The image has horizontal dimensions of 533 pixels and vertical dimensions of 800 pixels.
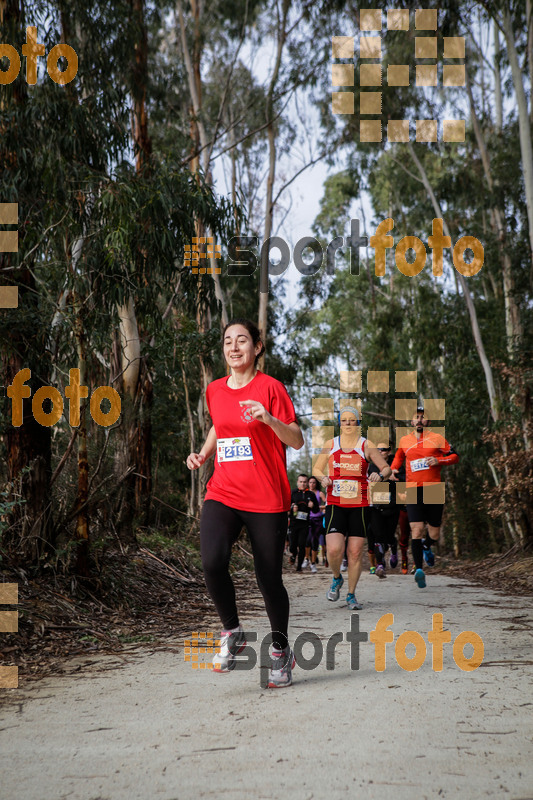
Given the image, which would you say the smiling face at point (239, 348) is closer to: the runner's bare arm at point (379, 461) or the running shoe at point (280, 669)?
the running shoe at point (280, 669)

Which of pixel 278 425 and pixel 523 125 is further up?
pixel 523 125

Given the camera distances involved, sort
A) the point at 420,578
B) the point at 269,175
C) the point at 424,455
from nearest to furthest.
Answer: the point at 420,578 → the point at 424,455 → the point at 269,175

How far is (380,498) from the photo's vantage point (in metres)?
11.6

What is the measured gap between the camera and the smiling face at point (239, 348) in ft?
14.6

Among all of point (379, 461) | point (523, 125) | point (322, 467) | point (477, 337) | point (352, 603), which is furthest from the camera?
point (477, 337)

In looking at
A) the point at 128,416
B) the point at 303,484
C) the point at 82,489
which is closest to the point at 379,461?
the point at 82,489

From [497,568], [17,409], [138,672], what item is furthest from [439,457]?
[138,672]

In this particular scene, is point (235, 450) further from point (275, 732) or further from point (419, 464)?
point (419, 464)

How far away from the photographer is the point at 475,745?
10.0ft

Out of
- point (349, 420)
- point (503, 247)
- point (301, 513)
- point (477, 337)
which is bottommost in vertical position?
point (301, 513)

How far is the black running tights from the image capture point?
4.19 m

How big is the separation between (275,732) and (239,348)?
78.7 inches

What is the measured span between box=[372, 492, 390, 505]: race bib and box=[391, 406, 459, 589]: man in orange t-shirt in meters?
1.83

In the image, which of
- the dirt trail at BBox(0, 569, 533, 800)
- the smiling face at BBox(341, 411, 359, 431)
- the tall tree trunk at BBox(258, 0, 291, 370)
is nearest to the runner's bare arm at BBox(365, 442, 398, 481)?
the smiling face at BBox(341, 411, 359, 431)
